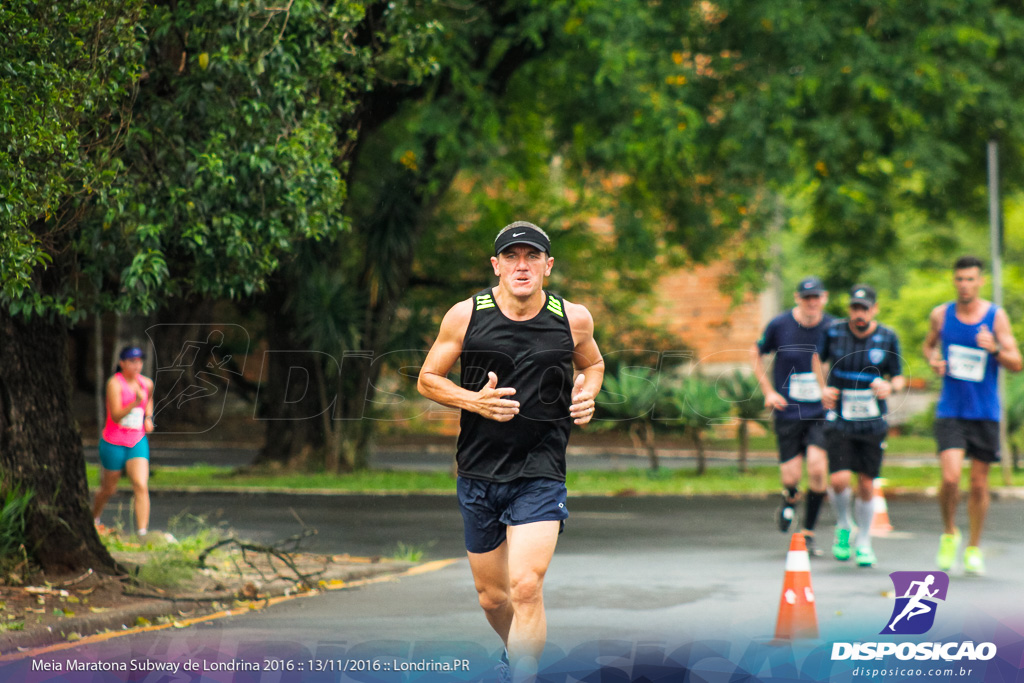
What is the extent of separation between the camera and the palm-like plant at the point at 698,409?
20609mm

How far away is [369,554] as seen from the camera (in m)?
11.4

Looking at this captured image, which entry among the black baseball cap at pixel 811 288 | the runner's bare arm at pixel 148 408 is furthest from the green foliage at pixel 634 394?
the runner's bare arm at pixel 148 408

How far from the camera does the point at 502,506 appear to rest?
5824 millimetres

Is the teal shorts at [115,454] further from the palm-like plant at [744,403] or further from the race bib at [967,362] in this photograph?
the palm-like plant at [744,403]

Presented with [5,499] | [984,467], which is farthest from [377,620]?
[984,467]

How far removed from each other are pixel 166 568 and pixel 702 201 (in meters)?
15.4

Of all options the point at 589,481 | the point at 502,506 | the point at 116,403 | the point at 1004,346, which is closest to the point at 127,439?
the point at 116,403

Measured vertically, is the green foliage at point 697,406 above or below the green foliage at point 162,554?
above

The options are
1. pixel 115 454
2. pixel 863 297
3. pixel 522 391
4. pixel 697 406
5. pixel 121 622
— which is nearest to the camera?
pixel 522 391

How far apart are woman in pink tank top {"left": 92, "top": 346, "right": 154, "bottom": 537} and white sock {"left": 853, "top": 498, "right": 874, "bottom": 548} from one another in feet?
19.7

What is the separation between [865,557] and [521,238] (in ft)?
19.1

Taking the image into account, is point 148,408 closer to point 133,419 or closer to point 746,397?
point 133,419

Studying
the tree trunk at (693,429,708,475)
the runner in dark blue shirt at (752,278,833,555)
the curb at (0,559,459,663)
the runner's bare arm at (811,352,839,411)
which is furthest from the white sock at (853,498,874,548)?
the tree trunk at (693,429,708,475)

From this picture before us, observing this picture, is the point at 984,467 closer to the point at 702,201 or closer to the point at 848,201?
the point at 848,201
